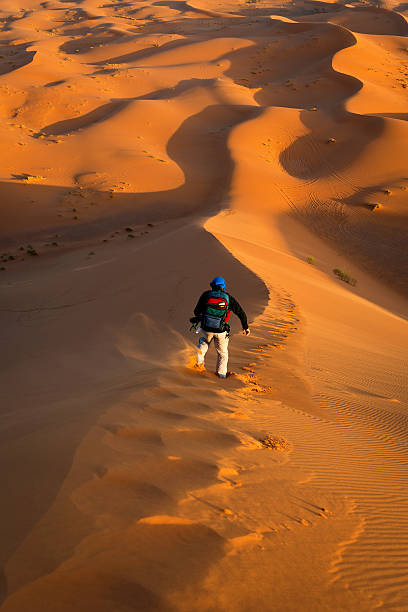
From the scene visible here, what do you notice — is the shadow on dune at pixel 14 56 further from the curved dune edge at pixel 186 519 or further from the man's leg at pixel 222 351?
the curved dune edge at pixel 186 519

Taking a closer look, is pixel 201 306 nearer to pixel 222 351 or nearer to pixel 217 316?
pixel 217 316

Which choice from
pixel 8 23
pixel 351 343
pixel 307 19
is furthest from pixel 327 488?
pixel 8 23

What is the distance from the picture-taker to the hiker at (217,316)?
531 centimetres

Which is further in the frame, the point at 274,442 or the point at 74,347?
the point at 74,347

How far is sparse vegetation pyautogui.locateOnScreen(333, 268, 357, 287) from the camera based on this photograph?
522 inches

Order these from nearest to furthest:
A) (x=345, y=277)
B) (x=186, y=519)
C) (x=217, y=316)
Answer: (x=186, y=519)
(x=217, y=316)
(x=345, y=277)

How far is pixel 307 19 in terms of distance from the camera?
177 feet

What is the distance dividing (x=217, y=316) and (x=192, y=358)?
91cm

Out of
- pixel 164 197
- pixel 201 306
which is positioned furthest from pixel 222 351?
pixel 164 197

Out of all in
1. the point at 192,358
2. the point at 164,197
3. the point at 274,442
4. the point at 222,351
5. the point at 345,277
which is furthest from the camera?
the point at 164,197

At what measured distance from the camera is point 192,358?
5980 mm

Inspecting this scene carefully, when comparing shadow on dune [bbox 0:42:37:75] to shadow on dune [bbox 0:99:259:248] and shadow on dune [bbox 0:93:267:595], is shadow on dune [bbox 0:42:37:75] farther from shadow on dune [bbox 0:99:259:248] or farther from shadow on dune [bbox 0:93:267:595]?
shadow on dune [bbox 0:93:267:595]

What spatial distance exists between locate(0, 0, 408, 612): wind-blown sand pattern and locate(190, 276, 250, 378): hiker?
33cm

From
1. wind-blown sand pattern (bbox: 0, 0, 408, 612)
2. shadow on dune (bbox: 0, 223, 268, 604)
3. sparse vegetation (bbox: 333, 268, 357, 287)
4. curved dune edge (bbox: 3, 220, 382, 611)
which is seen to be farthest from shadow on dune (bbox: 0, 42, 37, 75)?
curved dune edge (bbox: 3, 220, 382, 611)
